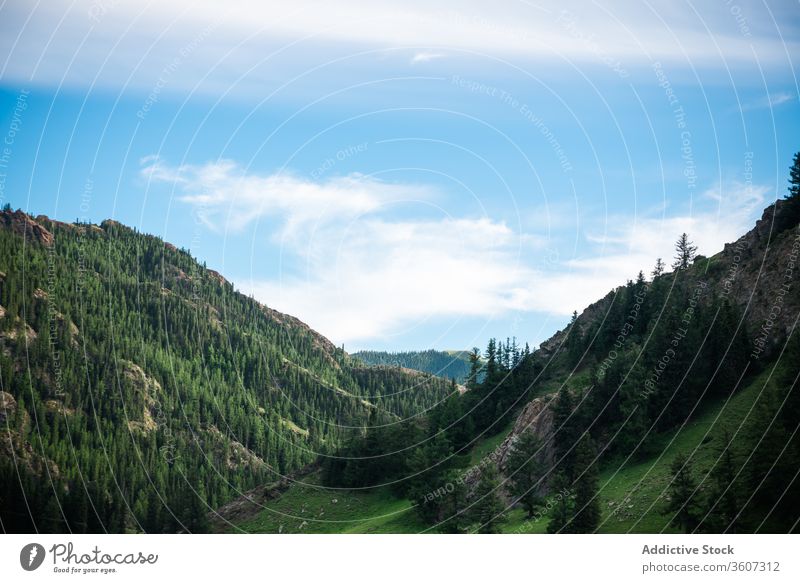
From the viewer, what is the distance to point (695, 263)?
122 meters

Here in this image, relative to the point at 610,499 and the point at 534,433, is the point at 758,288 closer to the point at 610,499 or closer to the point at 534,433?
the point at 534,433

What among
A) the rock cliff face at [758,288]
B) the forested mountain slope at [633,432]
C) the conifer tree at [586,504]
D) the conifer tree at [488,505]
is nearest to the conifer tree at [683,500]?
the forested mountain slope at [633,432]

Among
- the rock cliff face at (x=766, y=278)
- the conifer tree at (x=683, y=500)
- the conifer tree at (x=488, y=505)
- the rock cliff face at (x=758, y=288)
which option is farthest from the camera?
the rock cliff face at (x=758, y=288)

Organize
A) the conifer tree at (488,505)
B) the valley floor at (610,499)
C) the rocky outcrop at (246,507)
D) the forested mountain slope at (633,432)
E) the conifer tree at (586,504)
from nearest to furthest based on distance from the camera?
the forested mountain slope at (633,432), the conifer tree at (586,504), the valley floor at (610,499), the conifer tree at (488,505), the rocky outcrop at (246,507)

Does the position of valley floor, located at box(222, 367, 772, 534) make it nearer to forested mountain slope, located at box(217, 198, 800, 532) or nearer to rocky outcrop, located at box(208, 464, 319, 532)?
forested mountain slope, located at box(217, 198, 800, 532)

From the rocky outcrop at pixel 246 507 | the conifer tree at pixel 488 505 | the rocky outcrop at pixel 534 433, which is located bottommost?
the rocky outcrop at pixel 246 507

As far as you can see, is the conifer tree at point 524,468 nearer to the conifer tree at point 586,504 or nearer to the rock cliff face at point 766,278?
the conifer tree at point 586,504

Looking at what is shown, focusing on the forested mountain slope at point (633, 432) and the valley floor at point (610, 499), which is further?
the valley floor at point (610, 499)

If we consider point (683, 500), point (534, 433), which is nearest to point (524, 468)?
point (534, 433)

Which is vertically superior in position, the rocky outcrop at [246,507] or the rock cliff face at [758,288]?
the rock cliff face at [758,288]

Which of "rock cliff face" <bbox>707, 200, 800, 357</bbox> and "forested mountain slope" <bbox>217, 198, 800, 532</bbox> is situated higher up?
"rock cliff face" <bbox>707, 200, 800, 357</bbox>

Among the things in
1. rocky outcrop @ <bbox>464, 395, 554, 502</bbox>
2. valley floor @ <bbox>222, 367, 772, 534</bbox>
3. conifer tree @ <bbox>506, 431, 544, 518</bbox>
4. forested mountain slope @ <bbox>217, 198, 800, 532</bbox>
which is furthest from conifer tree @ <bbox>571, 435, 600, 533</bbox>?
rocky outcrop @ <bbox>464, 395, 554, 502</bbox>

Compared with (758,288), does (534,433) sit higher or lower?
lower
